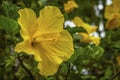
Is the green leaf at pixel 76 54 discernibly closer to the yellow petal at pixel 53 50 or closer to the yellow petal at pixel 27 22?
the yellow petal at pixel 53 50

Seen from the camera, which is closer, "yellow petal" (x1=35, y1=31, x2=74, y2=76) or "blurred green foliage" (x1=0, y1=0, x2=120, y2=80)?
"yellow petal" (x1=35, y1=31, x2=74, y2=76)

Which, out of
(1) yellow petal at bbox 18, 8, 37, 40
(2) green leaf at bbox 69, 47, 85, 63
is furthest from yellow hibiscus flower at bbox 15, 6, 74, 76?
(2) green leaf at bbox 69, 47, 85, 63

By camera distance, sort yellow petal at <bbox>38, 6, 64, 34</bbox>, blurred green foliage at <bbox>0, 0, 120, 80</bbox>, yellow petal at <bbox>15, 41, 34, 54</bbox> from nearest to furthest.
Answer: yellow petal at <bbox>15, 41, 34, 54</bbox> < yellow petal at <bbox>38, 6, 64, 34</bbox> < blurred green foliage at <bbox>0, 0, 120, 80</bbox>

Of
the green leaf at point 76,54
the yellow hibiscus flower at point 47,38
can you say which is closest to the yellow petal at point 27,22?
the yellow hibiscus flower at point 47,38

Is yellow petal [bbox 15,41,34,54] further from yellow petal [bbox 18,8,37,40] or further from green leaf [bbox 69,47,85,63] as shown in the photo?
green leaf [bbox 69,47,85,63]

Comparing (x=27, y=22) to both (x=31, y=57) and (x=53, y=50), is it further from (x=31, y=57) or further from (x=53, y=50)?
(x=31, y=57)
